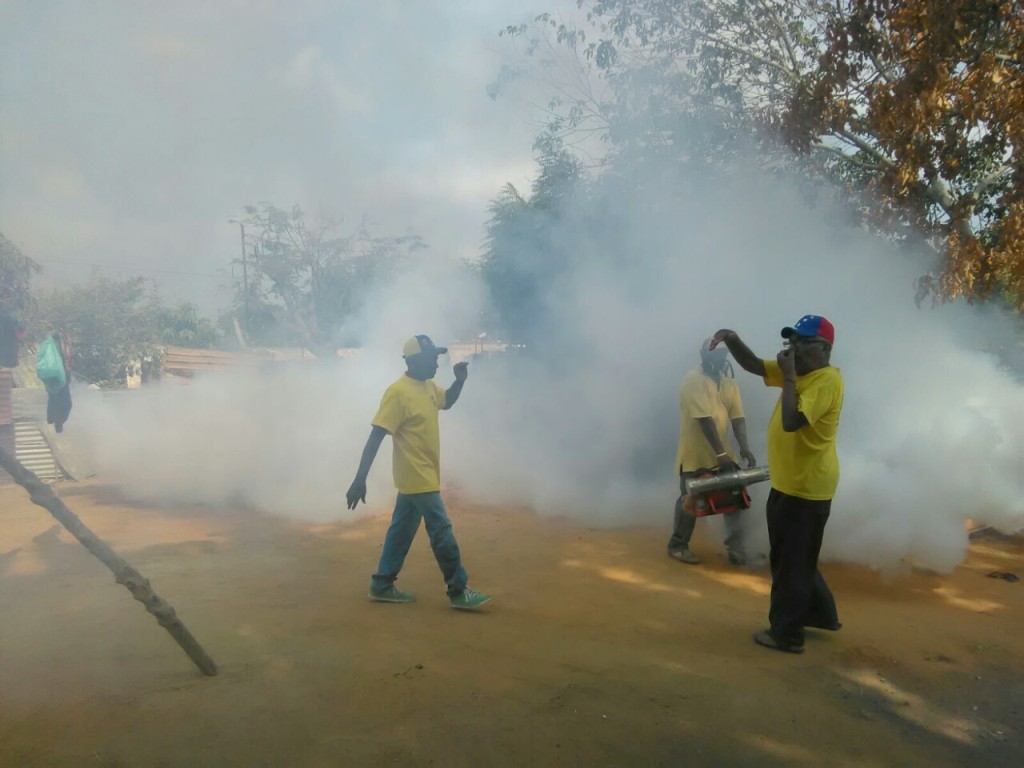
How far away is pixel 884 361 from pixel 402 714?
584 cm

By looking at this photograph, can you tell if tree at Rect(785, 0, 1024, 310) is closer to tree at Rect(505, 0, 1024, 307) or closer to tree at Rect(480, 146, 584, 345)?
tree at Rect(505, 0, 1024, 307)

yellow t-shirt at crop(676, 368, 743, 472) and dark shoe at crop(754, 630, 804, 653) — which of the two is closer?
dark shoe at crop(754, 630, 804, 653)

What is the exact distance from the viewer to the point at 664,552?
229 inches

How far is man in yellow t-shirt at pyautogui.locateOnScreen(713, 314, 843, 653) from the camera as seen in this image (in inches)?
135

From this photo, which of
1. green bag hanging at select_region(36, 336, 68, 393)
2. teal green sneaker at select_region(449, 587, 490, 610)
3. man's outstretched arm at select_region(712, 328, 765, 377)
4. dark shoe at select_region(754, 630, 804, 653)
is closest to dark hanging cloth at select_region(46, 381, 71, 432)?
green bag hanging at select_region(36, 336, 68, 393)

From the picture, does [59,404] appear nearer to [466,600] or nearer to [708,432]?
[466,600]

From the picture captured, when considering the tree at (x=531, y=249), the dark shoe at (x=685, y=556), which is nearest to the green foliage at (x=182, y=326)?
the tree at (x=531, y=249)

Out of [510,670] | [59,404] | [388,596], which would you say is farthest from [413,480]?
[59,404]

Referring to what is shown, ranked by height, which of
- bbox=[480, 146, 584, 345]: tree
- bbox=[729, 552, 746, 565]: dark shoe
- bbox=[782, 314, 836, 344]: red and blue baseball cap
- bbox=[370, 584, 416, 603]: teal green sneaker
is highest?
bbox=[480, 146, 584, 345]: tree

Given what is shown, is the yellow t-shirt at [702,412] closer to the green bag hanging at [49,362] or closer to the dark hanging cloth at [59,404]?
the green bag hanging at [49,362]

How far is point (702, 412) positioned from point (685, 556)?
1091mm

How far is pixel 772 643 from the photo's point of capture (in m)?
3.61

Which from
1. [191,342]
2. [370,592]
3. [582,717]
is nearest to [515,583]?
[370,592]

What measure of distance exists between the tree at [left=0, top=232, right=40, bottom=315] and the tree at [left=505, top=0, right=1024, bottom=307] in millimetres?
6572
